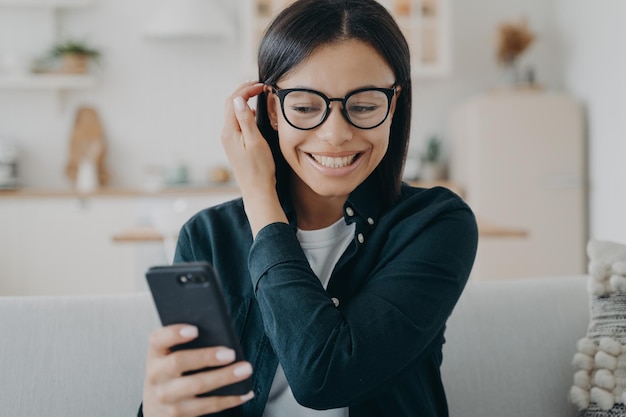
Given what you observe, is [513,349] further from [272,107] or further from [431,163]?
[431,163]

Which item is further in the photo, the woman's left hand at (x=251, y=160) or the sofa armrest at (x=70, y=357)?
the sofa armrest at (x=70, y=357)

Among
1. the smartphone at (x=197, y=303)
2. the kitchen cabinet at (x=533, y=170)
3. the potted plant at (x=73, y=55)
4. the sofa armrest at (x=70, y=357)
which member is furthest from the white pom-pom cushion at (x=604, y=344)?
the potted plant at (x=73, y=55)

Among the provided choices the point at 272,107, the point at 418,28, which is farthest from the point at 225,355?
the point at 418,28

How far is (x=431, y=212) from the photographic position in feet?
3.85

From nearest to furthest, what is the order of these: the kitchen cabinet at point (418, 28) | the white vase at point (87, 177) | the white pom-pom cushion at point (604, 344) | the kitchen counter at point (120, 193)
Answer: the white pom-pom cushion at point (604, 344) → the kitchen counter at point (120, 193) → the kitchen cabinet at point (418, 28) → the white vase at point (87, 177)

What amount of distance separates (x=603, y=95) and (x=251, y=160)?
11.9ft

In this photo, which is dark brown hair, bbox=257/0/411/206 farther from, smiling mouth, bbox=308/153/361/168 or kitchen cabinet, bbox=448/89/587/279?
kitchen cabinet, bbox=448/89/587/279

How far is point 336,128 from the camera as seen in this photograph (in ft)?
3.65

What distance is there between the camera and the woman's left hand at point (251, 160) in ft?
3.73

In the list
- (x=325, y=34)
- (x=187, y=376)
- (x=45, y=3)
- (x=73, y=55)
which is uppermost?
(x=45, y=3)

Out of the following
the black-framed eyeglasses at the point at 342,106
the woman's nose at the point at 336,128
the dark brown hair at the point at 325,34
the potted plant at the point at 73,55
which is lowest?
the woman's nose at the point at 336,128

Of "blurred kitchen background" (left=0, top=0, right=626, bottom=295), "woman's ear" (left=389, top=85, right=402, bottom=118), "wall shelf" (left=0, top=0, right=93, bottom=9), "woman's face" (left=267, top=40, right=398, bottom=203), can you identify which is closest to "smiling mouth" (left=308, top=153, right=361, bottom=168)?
"woman's face" (left=267, top=40, right=398, bottom=203)

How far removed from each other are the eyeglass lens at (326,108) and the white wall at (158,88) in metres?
3.93

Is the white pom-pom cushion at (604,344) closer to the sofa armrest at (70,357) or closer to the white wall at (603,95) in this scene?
the sofa armrest at (70,357)
